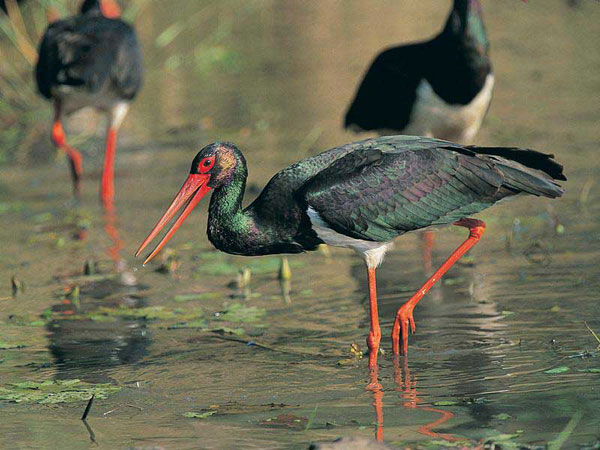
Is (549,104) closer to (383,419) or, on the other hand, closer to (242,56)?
(242,56)

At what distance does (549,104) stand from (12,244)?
579 cm

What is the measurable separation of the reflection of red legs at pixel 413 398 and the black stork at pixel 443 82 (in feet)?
9.94

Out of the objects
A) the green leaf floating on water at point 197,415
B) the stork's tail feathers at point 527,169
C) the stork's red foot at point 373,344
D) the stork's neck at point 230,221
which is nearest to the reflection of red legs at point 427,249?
the stork's tail feathers at point 527,169

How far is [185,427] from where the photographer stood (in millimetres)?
4547

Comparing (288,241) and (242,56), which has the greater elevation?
(242,56)

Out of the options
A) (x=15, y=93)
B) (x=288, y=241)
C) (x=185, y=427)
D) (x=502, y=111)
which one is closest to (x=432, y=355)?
(x=288, y=241)

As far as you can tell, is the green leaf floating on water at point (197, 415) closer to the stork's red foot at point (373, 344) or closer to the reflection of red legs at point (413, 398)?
the reflection of red legs at point (413, 398)

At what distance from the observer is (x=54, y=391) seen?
16.7 ft

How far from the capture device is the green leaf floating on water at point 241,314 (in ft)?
20.3

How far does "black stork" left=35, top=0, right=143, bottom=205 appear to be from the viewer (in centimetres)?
964

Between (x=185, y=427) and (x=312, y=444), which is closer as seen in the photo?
(x=312, y=444)

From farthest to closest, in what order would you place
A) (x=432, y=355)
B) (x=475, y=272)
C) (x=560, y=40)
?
(x=560, y=40) → (x=475, y=272) → (x=432, y=355)

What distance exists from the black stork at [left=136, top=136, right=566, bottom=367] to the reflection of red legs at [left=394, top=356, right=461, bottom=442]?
31 centimetres

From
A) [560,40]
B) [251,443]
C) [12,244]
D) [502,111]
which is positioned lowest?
[251,443]
